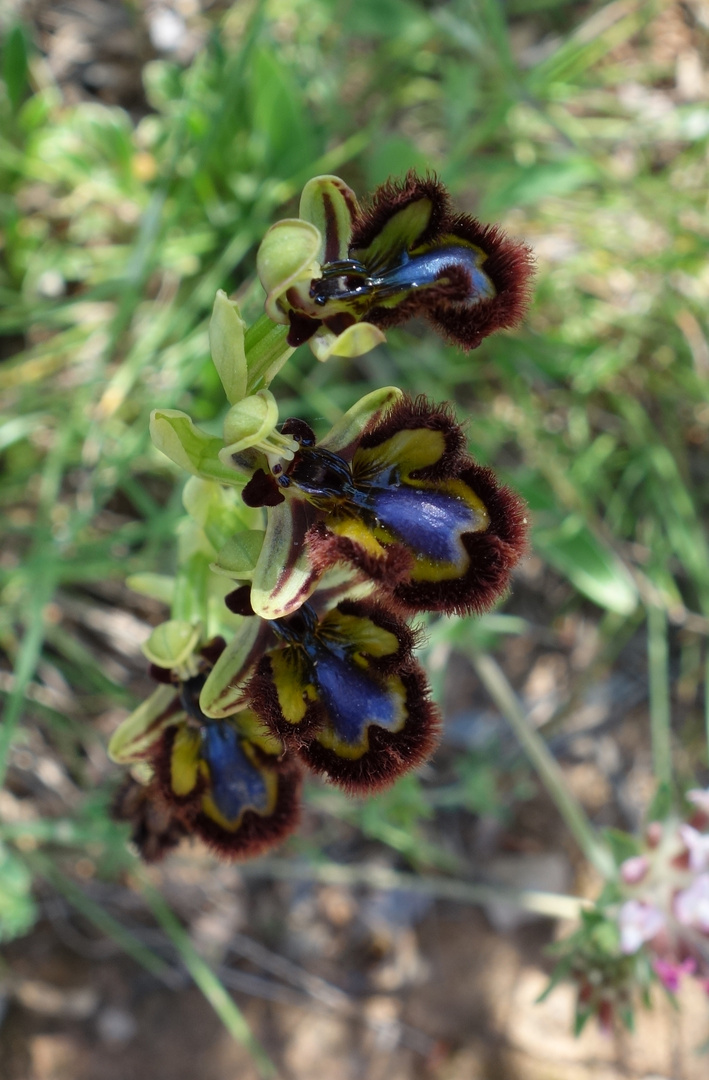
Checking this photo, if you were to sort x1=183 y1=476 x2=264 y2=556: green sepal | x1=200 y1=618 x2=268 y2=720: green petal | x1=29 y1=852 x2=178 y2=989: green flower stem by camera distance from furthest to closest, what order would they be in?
1. x1=29 y1=852 x2=178 y2=989: green flower stem
2. x1=183 y1=476 x2=264 y2=556: green sepal
3. x1=200 y1=618 x2=268 y2=720: green petal

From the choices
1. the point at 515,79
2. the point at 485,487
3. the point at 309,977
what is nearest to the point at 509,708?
the point at 485,487

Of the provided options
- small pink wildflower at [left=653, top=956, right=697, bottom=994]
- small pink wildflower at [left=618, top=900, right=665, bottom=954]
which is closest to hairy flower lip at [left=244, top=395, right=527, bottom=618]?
small pink wildflower at [left=618, top=900, right=665, bottom=954]

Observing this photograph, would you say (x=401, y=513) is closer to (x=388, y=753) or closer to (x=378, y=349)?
(x=388, y=753)

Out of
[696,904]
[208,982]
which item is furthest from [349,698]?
[208,982]

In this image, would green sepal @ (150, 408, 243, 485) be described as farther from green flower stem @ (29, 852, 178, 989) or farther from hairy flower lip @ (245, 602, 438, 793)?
green flower stem @ (29, 852, 178, 989)

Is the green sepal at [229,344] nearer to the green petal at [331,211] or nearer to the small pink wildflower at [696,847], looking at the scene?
the green petal at [331,211]

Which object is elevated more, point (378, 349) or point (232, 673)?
point (378, 349)
